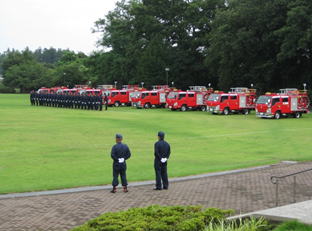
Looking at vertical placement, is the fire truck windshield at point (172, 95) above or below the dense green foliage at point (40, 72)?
below

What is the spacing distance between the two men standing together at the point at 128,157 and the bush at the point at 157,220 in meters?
3.47

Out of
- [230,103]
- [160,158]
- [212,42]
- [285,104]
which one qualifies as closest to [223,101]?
[230,103]

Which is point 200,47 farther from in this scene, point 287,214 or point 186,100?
point 287,214

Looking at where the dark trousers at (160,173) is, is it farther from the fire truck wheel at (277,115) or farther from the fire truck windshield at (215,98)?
the fire truck windshield at (215,98)

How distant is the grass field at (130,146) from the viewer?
15914 mm

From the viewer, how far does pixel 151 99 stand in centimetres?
5525

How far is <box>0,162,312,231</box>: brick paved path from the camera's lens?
34.9 ft

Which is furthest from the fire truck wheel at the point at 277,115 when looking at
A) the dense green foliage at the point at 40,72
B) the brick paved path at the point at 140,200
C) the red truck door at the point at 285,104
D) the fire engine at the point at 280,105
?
the dense green foliage at the point at 40,72

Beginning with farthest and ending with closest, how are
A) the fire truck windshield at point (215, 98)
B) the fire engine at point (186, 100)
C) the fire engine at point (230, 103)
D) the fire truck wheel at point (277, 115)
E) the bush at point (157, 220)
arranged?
the fire engine at point (186, 100)
the fire truck windshield at point (215, 98)
the fire engine at point (230, 103)
the fire truck wheel at point (277, 115)
the bush at point (157, 220)

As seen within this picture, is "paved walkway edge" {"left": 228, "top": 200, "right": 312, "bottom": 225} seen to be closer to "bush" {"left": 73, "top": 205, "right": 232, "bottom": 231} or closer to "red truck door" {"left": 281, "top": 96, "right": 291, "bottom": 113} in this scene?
"bush" {"left": 73, "top": 205, "right": 232, "bottom": 231}

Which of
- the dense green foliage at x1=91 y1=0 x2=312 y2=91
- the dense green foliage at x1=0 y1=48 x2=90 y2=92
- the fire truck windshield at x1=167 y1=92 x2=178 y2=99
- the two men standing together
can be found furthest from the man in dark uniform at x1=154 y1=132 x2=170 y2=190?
the dense green foliage at x1=0 y1=48 x2=90 y2=92

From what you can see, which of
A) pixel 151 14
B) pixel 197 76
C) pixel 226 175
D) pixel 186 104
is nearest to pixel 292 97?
pixel 186 104

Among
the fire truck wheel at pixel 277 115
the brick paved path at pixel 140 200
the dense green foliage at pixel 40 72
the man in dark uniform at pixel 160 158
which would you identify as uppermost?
the dense green foliage at pixel 40 72

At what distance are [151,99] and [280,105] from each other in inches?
691
